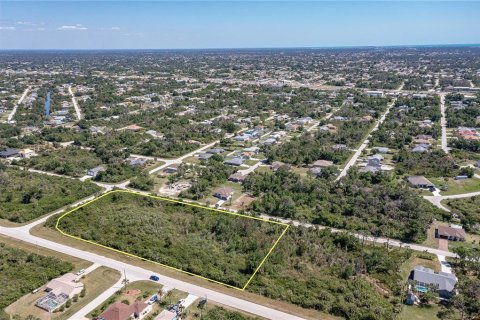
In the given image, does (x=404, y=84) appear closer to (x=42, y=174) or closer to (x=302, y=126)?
(x=302, y=126)

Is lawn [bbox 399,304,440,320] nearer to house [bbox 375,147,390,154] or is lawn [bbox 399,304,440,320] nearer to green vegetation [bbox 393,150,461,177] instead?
green vegetation [bbox 393,150,461,177]

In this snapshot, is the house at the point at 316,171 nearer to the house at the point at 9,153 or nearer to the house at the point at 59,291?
the house at the point at 59,291

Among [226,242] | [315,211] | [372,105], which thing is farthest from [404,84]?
[226,242]

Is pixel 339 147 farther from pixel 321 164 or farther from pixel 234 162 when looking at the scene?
pixel 234 162

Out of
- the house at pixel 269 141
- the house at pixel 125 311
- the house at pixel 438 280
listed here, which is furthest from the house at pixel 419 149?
the house at pixel 125 311

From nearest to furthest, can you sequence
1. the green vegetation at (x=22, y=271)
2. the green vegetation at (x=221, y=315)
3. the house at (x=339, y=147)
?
the green vegetation at (x=221, y=315)
the green vegetation at (x=22, y=271)
the house at (x=339, y=147)

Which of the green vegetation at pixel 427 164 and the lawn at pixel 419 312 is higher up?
the green vegetation at pixel 427 164

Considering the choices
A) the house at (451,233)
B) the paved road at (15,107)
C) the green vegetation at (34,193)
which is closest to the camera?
the house at (451,233)
